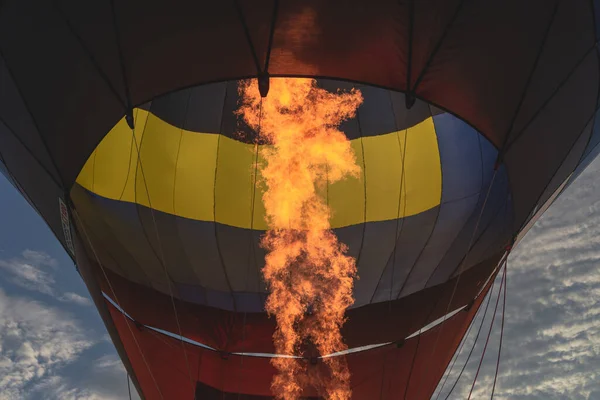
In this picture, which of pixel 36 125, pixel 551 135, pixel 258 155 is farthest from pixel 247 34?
pixel 258 155

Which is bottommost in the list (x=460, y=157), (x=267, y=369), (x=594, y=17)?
(x=267, y=369)

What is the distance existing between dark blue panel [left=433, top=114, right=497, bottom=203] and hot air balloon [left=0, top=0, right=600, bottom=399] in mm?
22

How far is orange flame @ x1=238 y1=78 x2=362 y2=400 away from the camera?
9.12 metres

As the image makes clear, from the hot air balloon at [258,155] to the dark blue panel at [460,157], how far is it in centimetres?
2

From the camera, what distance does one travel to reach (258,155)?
9.22 metres

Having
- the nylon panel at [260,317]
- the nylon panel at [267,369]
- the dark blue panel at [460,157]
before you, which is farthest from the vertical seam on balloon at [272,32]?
the nylon panel at [267,369]

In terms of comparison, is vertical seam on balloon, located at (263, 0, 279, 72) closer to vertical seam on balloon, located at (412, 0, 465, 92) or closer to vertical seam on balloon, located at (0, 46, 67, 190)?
vertical seam on balloon, located at (412, 0, 465, 92)

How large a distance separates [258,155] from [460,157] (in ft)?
10.1

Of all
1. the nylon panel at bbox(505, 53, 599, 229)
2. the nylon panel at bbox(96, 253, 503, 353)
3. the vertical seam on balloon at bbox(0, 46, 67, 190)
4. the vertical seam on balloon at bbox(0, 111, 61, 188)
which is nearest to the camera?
the vertical seam on balloon at bbox(0, 46, 67, 190)

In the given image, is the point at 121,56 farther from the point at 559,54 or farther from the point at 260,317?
the point at 260,317

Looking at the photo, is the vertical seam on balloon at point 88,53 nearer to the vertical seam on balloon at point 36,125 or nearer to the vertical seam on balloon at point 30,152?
the vertical seam on balloon at point 36,125

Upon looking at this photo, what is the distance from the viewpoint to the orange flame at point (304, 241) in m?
9.12

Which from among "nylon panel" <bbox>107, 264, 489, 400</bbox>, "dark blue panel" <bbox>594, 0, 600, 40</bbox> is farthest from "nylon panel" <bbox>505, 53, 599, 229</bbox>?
"nylon panel" <bbox>107, 264, 489, 400</bbox>

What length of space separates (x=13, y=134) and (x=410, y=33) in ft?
15.0
